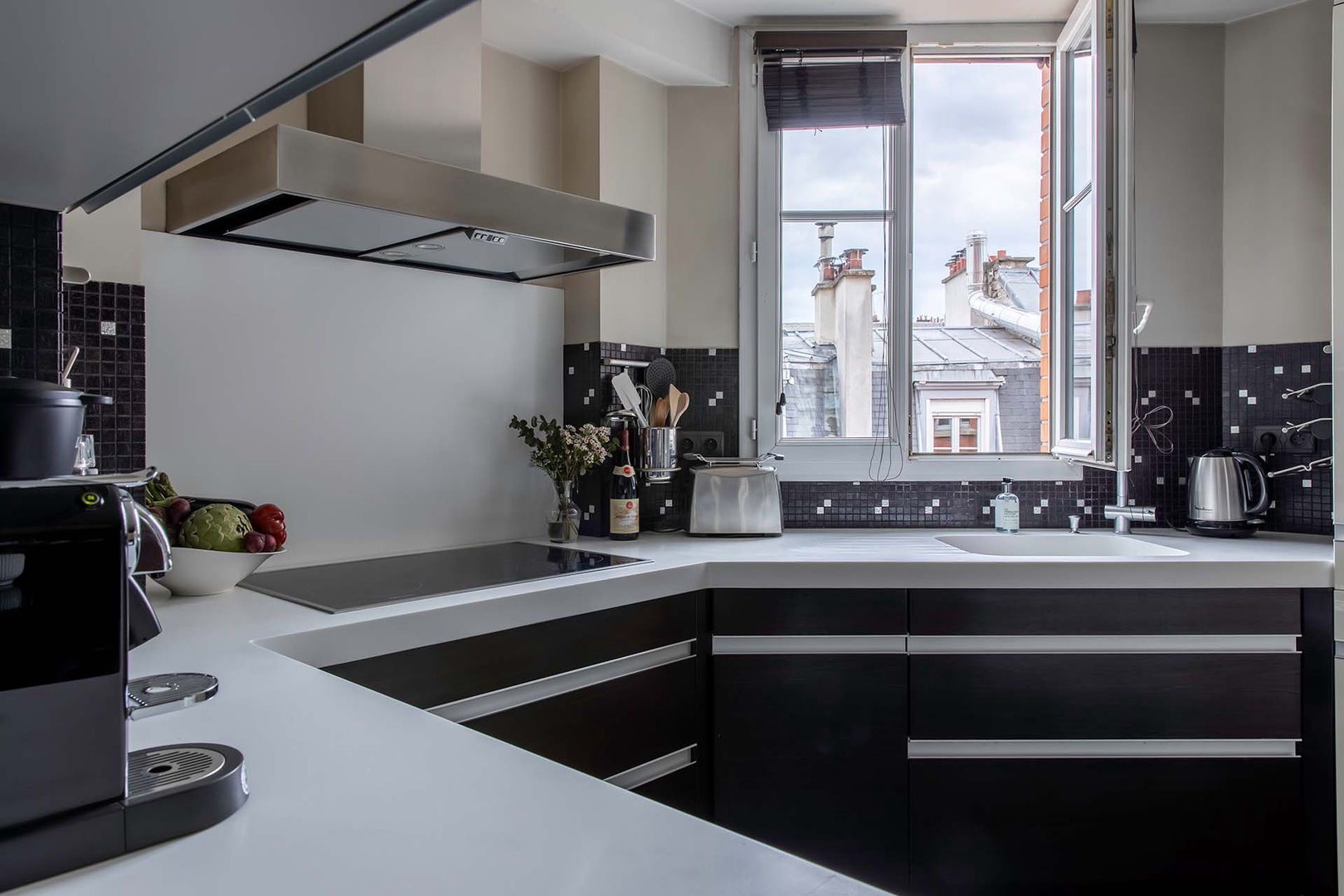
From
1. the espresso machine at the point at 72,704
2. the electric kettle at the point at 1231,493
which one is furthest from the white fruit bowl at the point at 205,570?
the electric kettle at the point at 1231,493

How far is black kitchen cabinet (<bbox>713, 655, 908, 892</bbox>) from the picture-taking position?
2104 millimetres

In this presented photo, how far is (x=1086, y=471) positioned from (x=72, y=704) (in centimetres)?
286

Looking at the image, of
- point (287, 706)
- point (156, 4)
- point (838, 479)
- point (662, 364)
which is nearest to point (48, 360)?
point (287, 706)

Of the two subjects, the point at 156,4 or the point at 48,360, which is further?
the point at 48,360

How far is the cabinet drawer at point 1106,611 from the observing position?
6.86 ft

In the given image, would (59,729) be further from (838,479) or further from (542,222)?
(838,479)

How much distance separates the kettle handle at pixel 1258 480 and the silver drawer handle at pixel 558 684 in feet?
5.76

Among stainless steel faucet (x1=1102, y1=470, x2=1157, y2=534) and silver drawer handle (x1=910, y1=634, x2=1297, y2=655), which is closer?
silver drawer handle (x1=910, y1=634, x2=1297, y2=655)

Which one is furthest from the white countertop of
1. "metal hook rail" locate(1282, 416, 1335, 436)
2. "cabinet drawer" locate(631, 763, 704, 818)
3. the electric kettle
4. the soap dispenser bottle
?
"metal hook rail" locate(1282, 416, 1335, 436)

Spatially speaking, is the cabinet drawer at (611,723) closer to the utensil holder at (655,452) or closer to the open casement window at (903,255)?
the utensil holder at (655,452)

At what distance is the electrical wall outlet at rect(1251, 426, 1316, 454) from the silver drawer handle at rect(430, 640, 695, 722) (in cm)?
195

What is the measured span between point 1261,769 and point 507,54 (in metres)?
2.82

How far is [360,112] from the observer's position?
1884 millimetres

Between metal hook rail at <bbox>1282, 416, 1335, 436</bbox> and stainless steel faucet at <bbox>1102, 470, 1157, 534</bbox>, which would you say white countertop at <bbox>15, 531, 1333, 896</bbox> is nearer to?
stainless steel faucet at <bbox>1102, 470, 1157, 534</bbox>
